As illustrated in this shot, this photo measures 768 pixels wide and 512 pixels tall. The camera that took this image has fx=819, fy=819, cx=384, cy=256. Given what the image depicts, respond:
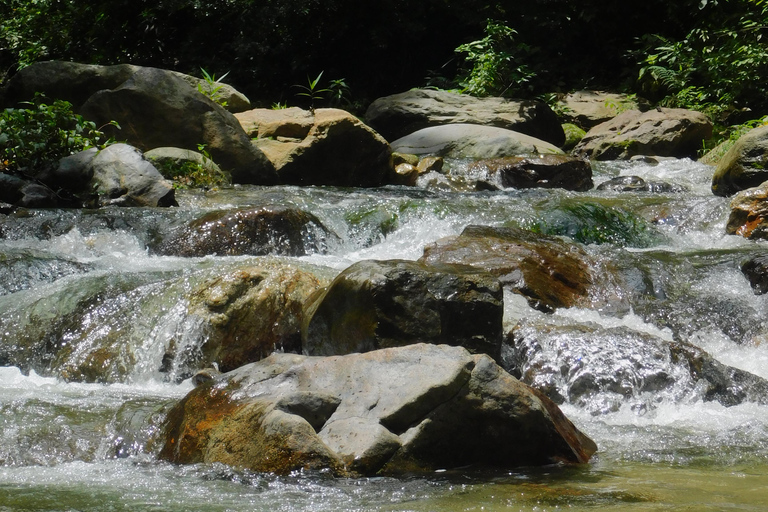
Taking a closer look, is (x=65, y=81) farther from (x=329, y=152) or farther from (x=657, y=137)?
(x=657, y=137)

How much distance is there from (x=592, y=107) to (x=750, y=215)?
23.6ft

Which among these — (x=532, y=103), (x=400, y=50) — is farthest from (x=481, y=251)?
(x=400, y=50)

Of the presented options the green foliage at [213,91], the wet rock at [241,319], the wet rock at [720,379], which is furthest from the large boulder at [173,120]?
the wet rock at [720,379]

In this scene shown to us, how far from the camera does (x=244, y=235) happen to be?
23.4ft

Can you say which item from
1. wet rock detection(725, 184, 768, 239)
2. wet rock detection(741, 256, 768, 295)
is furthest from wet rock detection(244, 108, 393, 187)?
wet rock detection(741, 256, 768, 295)

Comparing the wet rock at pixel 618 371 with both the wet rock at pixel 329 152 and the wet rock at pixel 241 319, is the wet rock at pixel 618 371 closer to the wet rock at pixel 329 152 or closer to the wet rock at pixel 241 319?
the wet rock at pixel 241 319

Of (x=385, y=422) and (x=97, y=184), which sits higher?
(x=97, y=184)

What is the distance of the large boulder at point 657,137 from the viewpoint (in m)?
12.3

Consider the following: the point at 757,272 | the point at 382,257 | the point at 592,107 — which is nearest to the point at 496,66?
the point at 592,107

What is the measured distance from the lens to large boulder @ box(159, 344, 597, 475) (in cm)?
313

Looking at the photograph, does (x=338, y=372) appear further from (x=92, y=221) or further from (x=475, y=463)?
(x=92, y=221)

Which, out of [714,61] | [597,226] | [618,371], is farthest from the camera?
[714,61]

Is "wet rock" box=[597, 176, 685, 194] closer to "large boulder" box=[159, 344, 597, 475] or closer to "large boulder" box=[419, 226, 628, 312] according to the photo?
"large boulder" box=[419, 226, 628, 312]

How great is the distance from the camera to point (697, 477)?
3072 mm
